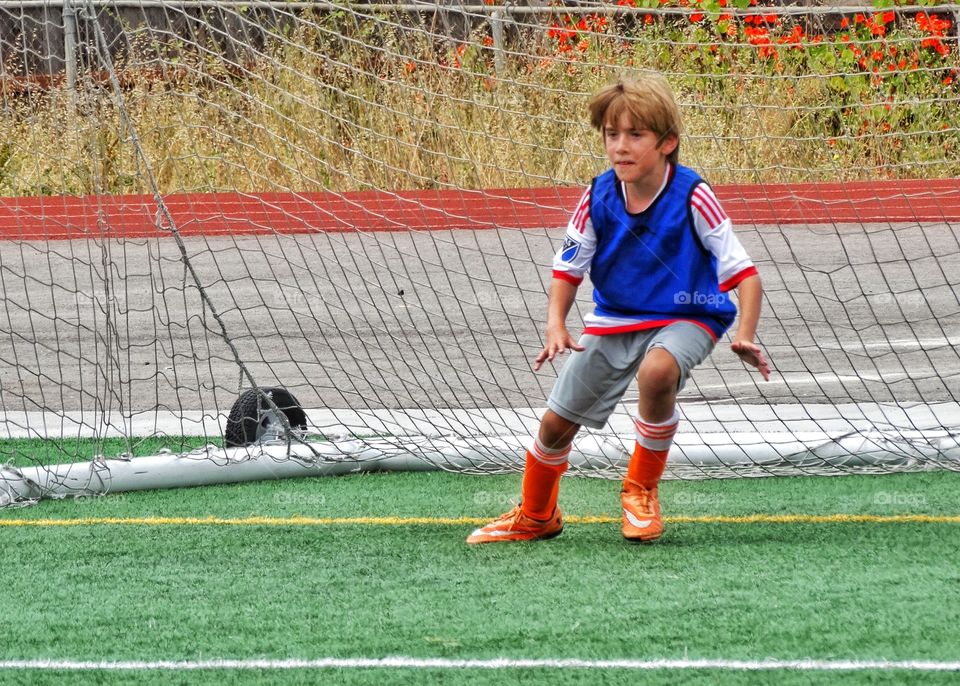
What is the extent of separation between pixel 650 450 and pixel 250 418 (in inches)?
69.7

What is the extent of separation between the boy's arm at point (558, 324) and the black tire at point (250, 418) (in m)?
1.60

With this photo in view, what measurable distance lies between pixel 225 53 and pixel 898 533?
3.30 m

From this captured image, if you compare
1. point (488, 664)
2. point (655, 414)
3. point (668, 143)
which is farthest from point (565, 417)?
point (488, 664)

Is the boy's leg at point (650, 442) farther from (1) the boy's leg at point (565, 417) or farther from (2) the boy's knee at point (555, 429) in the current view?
(2) the boy's knee at point (555, 429)

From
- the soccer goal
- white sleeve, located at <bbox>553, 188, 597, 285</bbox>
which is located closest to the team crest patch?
white sleeve, located at <bbox>553, 188, 597, 285</bbox>

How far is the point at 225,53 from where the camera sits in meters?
5.74

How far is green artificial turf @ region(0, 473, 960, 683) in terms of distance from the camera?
3.13 m

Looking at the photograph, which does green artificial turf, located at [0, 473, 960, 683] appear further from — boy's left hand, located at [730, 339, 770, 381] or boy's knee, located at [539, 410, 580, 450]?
boy's left hand, located at [730, 339, 770, 381]

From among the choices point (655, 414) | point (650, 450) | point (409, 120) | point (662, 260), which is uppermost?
point (662, 260)

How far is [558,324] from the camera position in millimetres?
3908

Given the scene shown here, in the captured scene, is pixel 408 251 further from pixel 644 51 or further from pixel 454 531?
pixel 454 531

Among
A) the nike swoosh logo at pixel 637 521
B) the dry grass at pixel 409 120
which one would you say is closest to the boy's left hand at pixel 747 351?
the nike swoosh logo at pixel 637 521

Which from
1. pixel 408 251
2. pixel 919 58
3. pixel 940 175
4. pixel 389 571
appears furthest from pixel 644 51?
pixel 408 251

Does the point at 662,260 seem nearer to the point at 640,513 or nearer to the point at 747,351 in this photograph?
the point at 747,351
